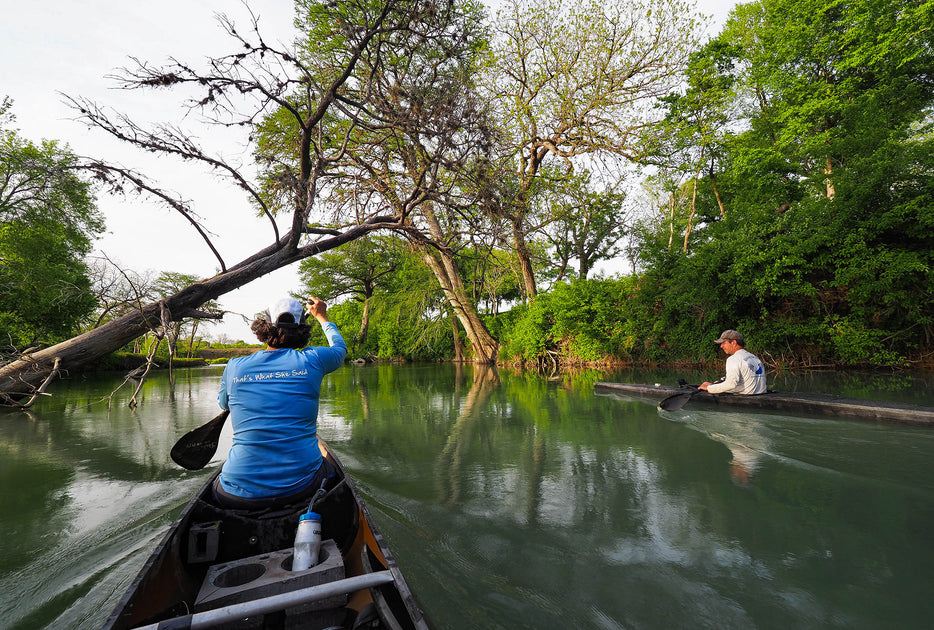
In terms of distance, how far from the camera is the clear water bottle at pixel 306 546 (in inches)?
71.5

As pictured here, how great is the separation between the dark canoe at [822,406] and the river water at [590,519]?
5.9 inches

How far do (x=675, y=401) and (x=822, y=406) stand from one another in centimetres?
196

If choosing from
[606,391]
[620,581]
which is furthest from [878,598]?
[606,391]

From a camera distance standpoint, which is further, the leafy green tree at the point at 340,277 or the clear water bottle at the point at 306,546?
the leafy green tree at the point at 340,277

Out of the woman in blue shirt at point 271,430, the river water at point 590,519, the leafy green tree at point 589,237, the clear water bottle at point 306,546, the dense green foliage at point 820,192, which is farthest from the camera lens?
the leafy green tree at point 589,237

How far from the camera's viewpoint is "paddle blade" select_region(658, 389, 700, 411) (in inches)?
267

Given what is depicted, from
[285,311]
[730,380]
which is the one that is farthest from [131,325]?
[730,380]

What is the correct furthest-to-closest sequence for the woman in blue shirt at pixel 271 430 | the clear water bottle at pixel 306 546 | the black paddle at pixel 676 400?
1. the black paddle at pixel 676 400
2. the woman in blue shirt at pixel 271 430
3. the clear water bottle at pixel 306 546

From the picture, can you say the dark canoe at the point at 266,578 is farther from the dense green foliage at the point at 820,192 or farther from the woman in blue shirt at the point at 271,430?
the dense green foliage at the point at 820,192

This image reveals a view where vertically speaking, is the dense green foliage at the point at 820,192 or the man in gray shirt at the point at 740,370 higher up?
the dense green foliage at the point at 820,192

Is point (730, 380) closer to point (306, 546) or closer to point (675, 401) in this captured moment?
point (675, 401)

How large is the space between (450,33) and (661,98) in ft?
49.1

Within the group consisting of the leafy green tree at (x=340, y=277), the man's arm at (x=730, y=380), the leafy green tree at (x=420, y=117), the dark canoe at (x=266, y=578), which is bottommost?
the dark canoe at (x=266, y=578)

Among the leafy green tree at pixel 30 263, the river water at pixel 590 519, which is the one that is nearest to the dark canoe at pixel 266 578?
the river water at pixel 590 519
